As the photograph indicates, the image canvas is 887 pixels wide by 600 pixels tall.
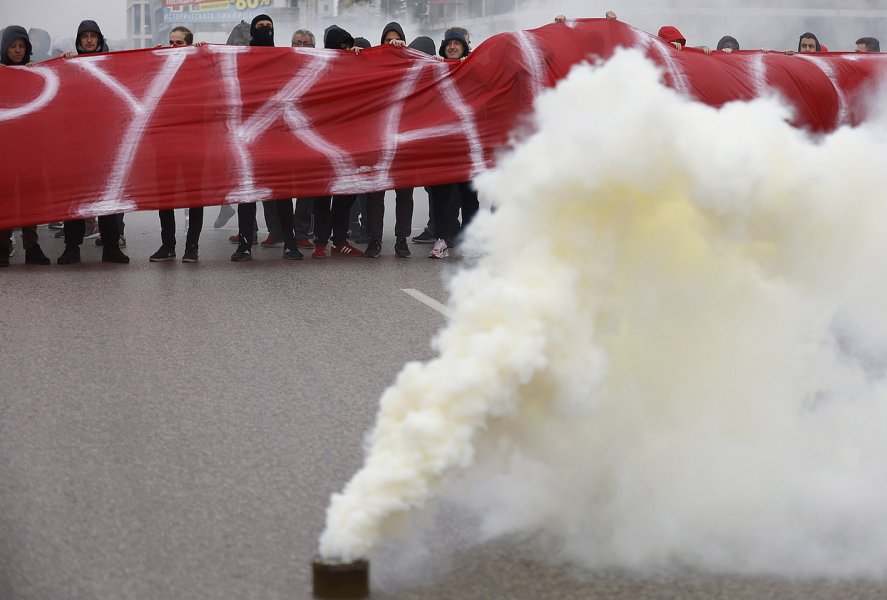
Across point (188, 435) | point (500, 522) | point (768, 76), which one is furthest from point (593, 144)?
point (768, 76)

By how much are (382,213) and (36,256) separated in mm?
3004

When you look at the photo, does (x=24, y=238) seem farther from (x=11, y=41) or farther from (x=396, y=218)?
(x=396, y=218)

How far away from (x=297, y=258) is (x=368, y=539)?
878 centimetres

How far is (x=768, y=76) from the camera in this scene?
13273mm

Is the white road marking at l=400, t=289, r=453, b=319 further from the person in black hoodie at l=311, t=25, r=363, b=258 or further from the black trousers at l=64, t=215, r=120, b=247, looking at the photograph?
the black trousers at l=64, t=215, r=120, b=247

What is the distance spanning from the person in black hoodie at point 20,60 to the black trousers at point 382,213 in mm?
2787

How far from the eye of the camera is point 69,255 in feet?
39.3

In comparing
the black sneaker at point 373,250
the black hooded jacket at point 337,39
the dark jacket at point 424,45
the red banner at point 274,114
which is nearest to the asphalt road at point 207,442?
the red banner at point 274,114

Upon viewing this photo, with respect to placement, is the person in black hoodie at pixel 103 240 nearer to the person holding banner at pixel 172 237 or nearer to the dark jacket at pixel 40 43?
the person holding banner at pixel 172 237

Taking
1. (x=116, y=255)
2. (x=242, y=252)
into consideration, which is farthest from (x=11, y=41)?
(x=242, y=252)

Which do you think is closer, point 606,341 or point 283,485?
point 606,341

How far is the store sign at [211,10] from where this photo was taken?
107ft

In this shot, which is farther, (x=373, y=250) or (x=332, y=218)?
(x=332, y=218)

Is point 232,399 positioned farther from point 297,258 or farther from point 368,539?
point 297,258
